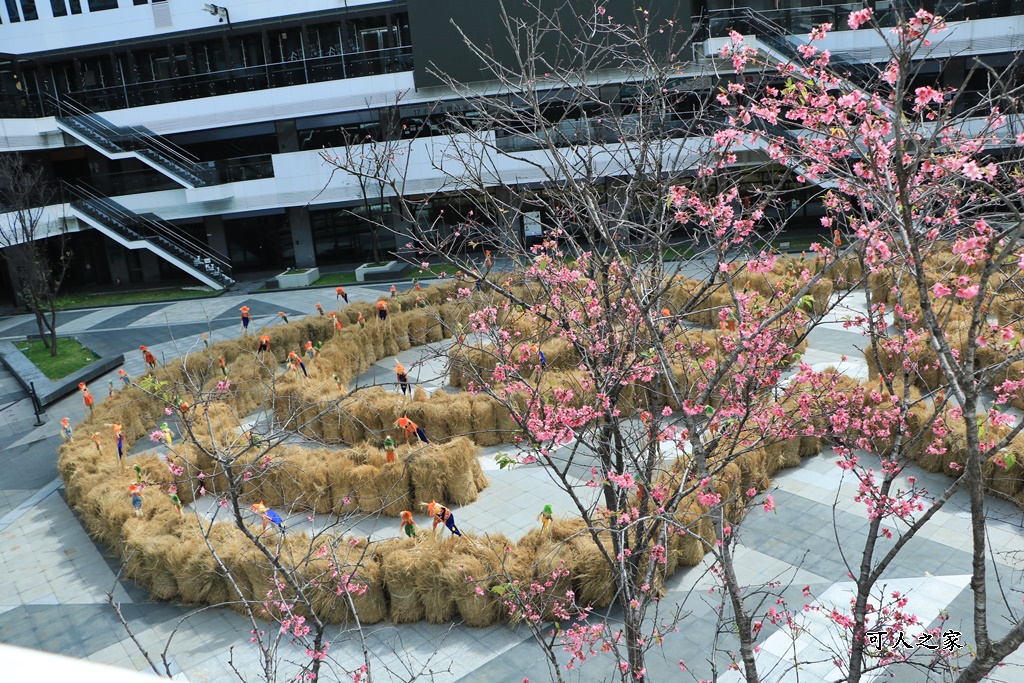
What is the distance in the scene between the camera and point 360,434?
47.2 feet

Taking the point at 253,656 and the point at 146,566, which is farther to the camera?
the point at 146,566

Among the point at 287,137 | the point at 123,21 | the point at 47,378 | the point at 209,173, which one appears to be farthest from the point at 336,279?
the point at 123,21

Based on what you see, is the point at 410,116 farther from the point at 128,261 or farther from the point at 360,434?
the point at 360,434

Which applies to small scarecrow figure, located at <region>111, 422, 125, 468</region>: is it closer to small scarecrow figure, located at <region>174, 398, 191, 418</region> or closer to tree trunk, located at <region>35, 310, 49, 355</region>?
small scarecrow figure, located at <region>174, 398, 191, 418</region>

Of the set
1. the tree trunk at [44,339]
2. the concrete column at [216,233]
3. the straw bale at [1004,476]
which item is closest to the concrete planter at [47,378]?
Result: the tree trunk at [44,339]

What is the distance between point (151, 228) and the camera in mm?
29391

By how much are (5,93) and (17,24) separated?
14.2 ft

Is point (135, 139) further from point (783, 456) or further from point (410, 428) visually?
point (783, 456)

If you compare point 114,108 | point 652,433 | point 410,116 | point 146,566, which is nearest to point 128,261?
point 114,108

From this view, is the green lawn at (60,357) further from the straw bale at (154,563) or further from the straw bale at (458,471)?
the straw bale at (458,471)

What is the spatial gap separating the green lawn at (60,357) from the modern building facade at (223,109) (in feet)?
20.6

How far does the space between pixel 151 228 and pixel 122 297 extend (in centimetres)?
301

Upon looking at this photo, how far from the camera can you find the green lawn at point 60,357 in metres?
20.8

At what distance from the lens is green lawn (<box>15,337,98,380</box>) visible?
20848mm
